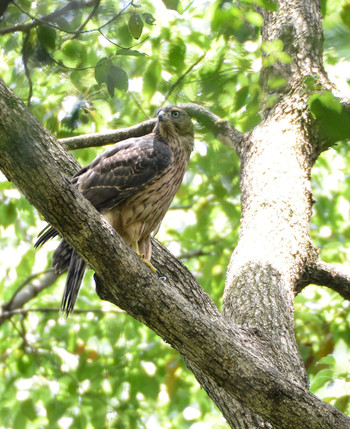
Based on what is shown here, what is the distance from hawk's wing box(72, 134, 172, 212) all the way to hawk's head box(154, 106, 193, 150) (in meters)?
0.36

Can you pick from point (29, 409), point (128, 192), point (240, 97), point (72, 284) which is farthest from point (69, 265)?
point (29, 409)

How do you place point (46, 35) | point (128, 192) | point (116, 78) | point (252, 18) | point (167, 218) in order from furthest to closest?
1. point (167, 218)
2. point (128, 192)
3. point (252, 18)
4. point (116, 78)
5. point (46, 35)

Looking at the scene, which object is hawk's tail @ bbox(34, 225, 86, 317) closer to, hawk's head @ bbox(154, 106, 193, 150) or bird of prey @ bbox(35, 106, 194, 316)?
bird of prey @ bbox(35, 106, 194, 316)

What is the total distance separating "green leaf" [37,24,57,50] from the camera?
1.82 m

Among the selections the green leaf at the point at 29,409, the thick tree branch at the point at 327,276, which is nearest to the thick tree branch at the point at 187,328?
the thick tree branch at the point at 327,276

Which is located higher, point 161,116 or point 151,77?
point 161,116

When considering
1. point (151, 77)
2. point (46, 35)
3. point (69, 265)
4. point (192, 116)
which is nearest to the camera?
point (46, 35)

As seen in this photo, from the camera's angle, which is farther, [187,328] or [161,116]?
[161,116]

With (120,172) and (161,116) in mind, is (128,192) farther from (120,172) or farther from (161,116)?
(161,116)

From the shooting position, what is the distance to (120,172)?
11.7 feet

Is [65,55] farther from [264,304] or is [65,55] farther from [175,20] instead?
[175,20]

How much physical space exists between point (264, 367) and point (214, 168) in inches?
96.1

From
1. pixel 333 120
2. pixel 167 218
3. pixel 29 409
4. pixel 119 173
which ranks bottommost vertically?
pixel 333 120

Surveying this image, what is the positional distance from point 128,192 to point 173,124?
938 mm
